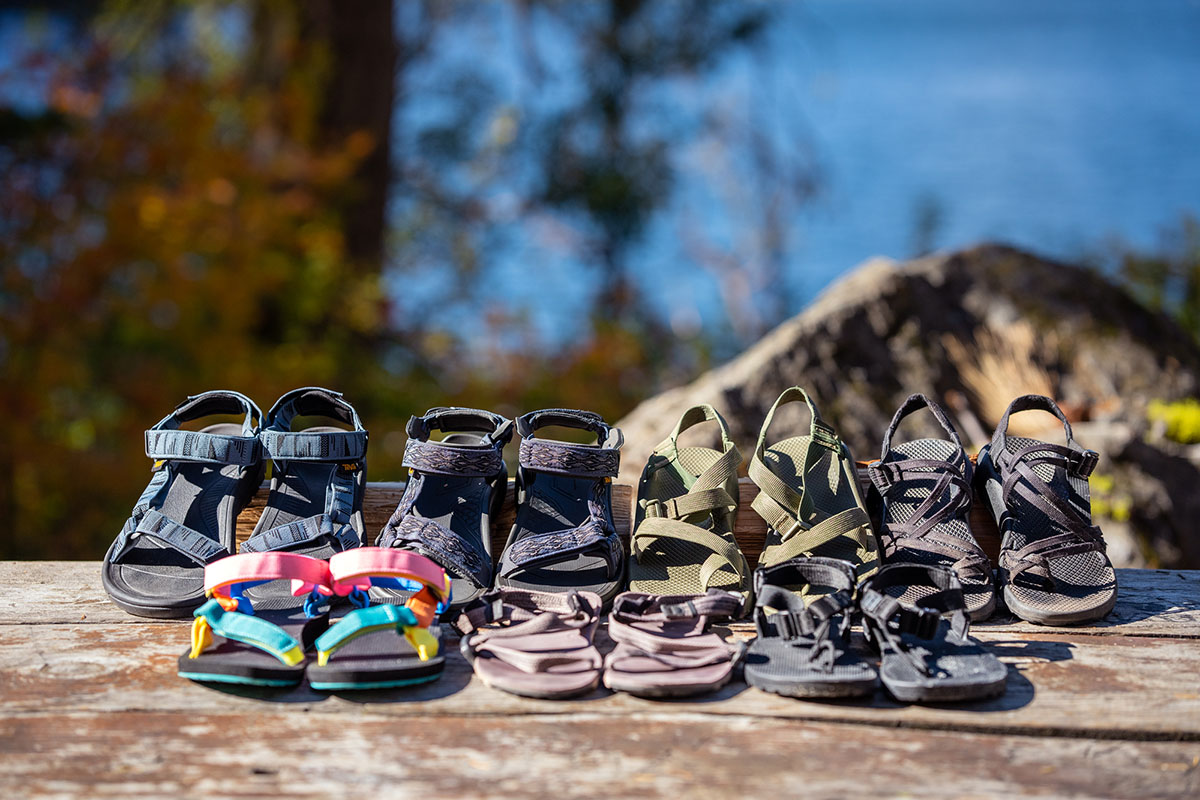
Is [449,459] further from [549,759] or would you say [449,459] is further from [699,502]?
[549,759]

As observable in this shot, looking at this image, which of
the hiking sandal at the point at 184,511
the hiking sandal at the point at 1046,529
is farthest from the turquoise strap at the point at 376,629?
the hiking sandal at the point at 1046,529

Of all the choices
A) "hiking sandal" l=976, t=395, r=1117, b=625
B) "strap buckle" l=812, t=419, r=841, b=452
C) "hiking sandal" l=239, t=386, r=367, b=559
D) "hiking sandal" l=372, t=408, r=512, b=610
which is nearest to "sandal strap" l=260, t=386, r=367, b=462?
"hiking sandal" l=239, t=386, r=367, b=559

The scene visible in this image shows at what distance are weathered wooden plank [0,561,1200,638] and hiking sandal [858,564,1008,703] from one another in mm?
199

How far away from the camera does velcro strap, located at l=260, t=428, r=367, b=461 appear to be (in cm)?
243

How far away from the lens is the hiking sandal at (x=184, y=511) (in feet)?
7.22

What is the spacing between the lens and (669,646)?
1.95 metres

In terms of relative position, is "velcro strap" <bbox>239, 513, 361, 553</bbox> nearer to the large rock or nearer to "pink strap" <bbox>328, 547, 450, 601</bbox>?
"pink strap" <bbox>328, 547, 450, 601</bbox>

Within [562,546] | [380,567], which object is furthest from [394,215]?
[380,567]

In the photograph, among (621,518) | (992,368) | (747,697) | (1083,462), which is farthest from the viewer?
(992,368)

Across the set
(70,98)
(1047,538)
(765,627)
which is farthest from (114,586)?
(70,98)

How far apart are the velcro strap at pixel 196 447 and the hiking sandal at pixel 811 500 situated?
1.34 metres

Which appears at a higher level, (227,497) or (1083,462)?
(1083,462)

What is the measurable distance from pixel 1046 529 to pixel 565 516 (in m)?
1.27

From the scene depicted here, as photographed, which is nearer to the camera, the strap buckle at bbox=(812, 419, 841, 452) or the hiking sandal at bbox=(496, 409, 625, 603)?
the hiking sandal at bbox=(496, 409, 625, 603)
